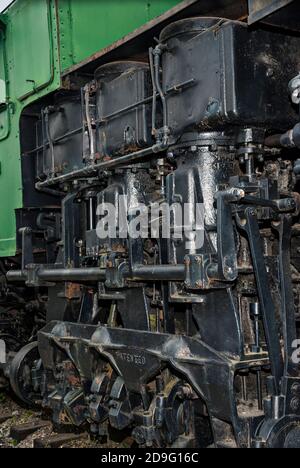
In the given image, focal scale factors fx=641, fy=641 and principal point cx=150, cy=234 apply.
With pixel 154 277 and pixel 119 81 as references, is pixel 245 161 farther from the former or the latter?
pixel 119 81

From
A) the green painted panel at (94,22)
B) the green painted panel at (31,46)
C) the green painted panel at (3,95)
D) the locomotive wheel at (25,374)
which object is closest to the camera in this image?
the green painted panel at (94,22)

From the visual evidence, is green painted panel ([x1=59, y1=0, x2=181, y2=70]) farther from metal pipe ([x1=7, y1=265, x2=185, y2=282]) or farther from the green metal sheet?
metal pipe ([x1=7, y1=265, x2=185, y2=282])

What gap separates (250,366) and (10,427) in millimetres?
3101

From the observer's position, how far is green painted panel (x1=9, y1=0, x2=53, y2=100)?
555 cm

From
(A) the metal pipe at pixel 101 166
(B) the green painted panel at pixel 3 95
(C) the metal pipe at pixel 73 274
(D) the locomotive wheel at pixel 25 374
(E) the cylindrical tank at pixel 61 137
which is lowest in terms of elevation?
(D) the locomotive wheel at pixel 25 374

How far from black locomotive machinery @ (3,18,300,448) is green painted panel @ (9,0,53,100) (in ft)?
1.82

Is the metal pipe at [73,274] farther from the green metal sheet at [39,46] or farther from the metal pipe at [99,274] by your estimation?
the green metal sheet at [39,46]

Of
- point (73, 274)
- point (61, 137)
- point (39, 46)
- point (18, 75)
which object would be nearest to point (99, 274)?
point (73, 274)

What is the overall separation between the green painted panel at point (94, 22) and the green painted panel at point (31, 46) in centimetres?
16

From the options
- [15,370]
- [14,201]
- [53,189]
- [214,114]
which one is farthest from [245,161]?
[15,370]

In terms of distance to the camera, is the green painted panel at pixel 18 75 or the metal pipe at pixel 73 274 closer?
the metal pipe at pixel 73 274

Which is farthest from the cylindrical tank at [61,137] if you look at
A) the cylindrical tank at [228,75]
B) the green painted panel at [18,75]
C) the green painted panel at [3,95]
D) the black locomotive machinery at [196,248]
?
the cylindrical tank at [228,75]

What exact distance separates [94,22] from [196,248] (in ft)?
8.76

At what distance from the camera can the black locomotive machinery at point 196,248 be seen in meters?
3.63
